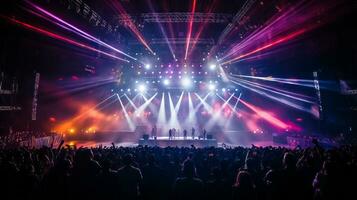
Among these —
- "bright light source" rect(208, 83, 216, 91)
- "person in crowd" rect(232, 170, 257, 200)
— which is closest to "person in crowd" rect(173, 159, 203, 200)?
"person in crowd" rect(232, 170, 257, 200)

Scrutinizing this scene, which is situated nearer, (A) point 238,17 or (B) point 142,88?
(A) point 238,17

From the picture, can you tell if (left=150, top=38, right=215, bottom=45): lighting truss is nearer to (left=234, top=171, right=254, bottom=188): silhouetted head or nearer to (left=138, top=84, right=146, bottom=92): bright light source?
(left=138, top=84, right=146, bottom=92): bright light source

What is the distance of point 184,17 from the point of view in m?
19.0

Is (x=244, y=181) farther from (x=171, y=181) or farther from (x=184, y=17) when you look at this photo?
(x=184, y=17)

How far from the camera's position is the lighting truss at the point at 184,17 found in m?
18.8

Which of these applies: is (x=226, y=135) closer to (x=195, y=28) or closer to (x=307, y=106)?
(x=307, y=106)

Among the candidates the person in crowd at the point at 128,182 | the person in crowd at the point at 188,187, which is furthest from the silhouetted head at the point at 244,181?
the person in crowd at the point at 128,182

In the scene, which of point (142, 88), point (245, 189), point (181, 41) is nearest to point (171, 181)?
point (245, 189)

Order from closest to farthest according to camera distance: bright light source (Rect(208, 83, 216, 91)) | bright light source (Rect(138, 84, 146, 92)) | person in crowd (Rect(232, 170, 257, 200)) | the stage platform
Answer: person in crowd (Rect(232, 170, 257, 200))
the stage platform
bright light source (Rect(208, 83, 216, 91))
bright light source (Rect(138, 84, 146, 92))

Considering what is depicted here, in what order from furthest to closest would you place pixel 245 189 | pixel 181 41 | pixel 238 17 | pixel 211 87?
pixel 211 87 → pixel 181 41 → pixel 238 17 → pixel 245 189

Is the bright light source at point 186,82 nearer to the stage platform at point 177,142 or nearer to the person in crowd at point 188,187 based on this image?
the stage platform at point 177,142

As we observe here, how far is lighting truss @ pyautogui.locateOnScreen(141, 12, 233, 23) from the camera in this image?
739 inches

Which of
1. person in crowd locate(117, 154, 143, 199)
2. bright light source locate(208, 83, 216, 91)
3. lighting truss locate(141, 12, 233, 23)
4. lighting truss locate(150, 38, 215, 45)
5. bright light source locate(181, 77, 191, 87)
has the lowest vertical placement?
person in crowd locate(117, 154, 143, 199)

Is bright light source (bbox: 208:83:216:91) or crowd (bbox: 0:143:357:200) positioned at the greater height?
bright light source (bbox: 208:83:216:91)
